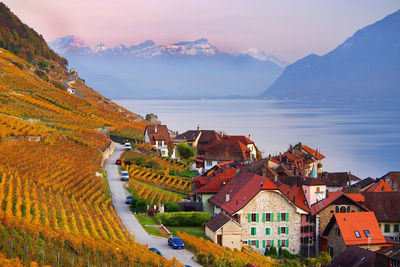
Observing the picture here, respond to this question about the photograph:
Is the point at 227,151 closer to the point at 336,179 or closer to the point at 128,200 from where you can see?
the point at 336,179

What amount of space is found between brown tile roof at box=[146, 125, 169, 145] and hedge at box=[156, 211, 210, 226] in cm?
3514

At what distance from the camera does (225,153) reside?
248 feet

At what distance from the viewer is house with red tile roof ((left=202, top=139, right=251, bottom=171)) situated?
74750 mm

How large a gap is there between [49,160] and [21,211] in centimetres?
1590

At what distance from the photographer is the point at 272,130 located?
177625 mm

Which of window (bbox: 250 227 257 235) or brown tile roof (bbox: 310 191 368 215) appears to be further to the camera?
brown tile roof (bbox: 310 191 368 215)

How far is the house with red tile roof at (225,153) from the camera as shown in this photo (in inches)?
2943

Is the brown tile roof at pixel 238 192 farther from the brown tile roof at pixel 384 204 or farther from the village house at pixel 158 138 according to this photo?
the village house at pixel 158 138

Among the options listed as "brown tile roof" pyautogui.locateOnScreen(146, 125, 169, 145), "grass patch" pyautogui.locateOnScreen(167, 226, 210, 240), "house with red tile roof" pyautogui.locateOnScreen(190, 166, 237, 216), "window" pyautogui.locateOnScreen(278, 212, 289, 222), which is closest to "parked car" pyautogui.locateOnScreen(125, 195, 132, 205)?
"grass patch" pyautogui.locateOnScreen(167, 226, 210, 240)

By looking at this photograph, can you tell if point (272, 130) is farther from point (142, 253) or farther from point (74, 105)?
point (142, 253)

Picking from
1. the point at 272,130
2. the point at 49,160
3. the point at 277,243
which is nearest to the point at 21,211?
the point at 49,160

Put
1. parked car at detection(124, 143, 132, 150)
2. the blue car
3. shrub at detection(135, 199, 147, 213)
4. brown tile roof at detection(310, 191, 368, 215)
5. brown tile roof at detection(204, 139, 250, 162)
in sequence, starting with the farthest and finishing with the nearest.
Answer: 1. brown tile roof at detection(204, 139, 250, 162)
2. parked car at detection(124, 143, 132, 150)
3. brown tile roof at detection(310, 191, 368, 215)
4. shrub at detection(135, 199, 147, 213)
5. the blue car

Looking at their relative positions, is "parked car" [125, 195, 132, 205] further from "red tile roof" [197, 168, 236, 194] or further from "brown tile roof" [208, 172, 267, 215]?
"brown tile roof" [208, 172, 267, 215]

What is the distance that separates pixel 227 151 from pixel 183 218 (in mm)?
34405
